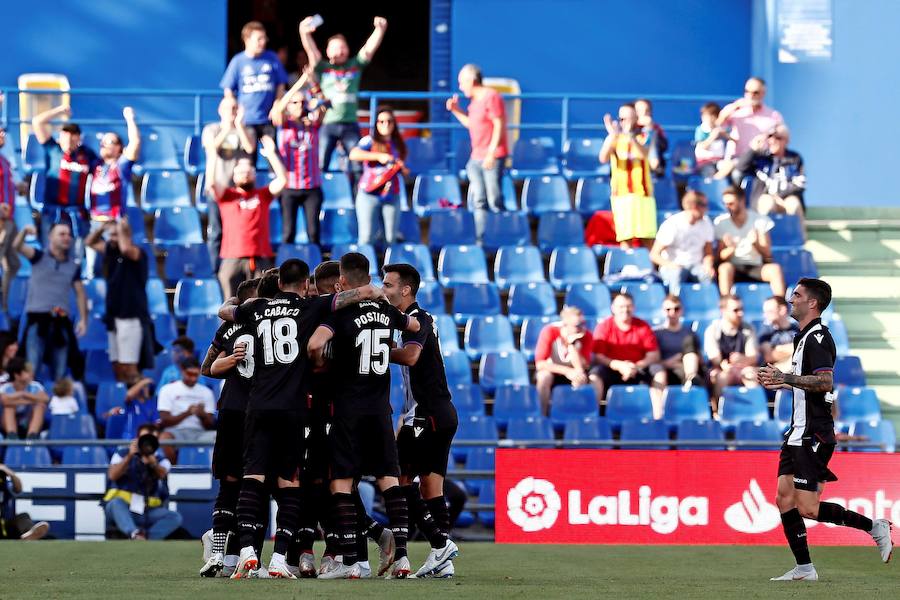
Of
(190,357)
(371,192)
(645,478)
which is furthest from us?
(371,192)

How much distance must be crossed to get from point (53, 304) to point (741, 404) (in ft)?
21.9

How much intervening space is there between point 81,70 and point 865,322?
32.7 feet

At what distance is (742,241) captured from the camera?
54.2ft

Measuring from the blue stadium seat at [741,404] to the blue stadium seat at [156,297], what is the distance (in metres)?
5.71

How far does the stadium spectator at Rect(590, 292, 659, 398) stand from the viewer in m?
15.0

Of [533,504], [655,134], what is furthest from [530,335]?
[655,134]

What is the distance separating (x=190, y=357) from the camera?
47.2 feet

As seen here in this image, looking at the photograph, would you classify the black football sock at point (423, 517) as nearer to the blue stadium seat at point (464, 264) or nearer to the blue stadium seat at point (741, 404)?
the blue stadium seat at point (741, 404)

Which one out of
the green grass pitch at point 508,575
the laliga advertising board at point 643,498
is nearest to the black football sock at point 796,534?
the green grass pitch at point 508,575

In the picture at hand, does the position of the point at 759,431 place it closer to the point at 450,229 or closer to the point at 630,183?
the point at 630,183

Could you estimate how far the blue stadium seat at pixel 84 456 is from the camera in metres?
14.2

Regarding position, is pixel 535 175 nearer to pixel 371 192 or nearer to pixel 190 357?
pixel 371 192

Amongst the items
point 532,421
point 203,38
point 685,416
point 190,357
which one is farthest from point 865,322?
point 203,38

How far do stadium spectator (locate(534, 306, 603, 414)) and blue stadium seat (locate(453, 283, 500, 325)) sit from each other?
127 centimetres
